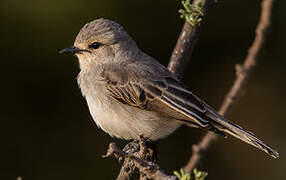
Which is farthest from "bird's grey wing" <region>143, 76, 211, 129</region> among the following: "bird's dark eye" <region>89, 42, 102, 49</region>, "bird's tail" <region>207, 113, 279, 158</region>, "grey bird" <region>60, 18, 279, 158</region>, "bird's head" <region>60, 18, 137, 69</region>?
"bird's dark eye" <region>89, 42, 102, 49</region>

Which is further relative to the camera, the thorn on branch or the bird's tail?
the thorn on branch

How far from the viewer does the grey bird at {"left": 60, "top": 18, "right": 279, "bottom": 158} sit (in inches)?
208

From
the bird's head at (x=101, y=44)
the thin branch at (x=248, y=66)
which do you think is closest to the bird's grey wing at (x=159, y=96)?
the bird's head at (x=101, y=44)

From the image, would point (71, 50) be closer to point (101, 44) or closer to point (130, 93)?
point (101, 44)

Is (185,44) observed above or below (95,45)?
above

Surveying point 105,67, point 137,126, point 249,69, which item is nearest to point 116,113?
point 137,126

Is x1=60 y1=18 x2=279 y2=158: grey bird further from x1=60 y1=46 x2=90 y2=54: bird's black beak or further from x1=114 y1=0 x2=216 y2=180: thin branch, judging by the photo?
x1=114 y1=0 x2=216 y2=180: thin branch

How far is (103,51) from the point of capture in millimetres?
6012

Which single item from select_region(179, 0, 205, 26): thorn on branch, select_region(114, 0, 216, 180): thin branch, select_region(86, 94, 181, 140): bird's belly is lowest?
select_region(86, 94, 181, 140): bird's belly

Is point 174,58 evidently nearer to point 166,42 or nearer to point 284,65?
point 166,42

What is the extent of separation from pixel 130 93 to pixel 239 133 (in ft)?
3.97

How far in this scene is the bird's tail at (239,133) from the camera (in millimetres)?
4953

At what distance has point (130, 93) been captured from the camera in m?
5.55

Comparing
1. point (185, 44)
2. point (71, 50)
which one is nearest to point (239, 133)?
point (185, 44)
